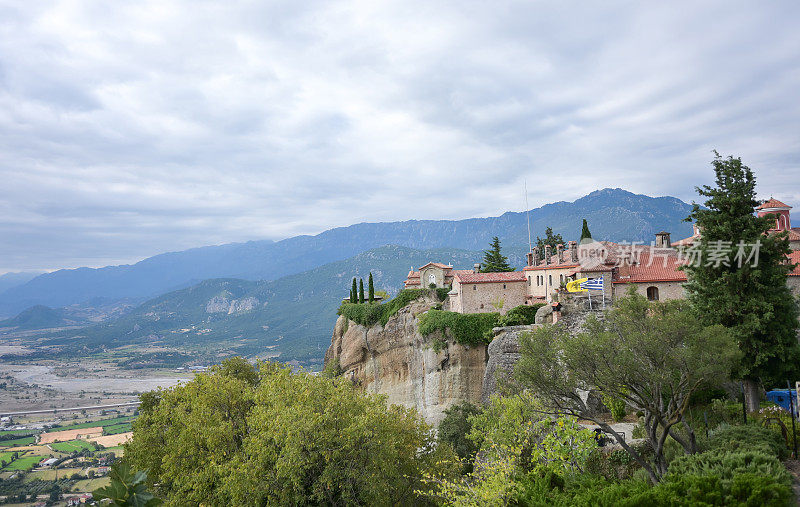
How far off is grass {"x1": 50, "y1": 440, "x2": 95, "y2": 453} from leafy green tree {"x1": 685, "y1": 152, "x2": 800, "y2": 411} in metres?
118

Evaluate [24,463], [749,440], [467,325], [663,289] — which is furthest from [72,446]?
[749,440]

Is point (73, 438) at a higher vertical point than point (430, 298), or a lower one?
lower

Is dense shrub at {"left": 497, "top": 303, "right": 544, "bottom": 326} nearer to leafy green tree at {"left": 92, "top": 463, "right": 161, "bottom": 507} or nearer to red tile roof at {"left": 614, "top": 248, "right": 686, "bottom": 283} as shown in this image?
red tile roof at {"left": 614, "top": 248, "right": 686, "bottom": 283}

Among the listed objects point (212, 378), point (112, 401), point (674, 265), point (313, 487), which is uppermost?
point (674, 265)

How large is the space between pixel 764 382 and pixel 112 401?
179 metres

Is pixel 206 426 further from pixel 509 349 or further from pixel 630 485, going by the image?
pixel 509 349

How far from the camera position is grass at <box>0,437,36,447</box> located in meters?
107

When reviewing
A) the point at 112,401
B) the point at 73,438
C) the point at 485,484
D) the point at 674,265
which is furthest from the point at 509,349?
the point at 112,401

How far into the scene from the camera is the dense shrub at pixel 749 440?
1588 cm

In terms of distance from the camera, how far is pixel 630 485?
47.1ft

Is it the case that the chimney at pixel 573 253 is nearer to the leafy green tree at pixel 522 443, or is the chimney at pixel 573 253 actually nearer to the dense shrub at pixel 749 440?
the leafy green tree at pixel 522 443

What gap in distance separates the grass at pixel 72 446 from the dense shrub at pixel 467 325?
97222 mm

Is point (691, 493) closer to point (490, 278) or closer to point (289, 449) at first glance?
point (289, 449)

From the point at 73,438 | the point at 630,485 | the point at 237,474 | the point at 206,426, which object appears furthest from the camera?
the point at 73,438
